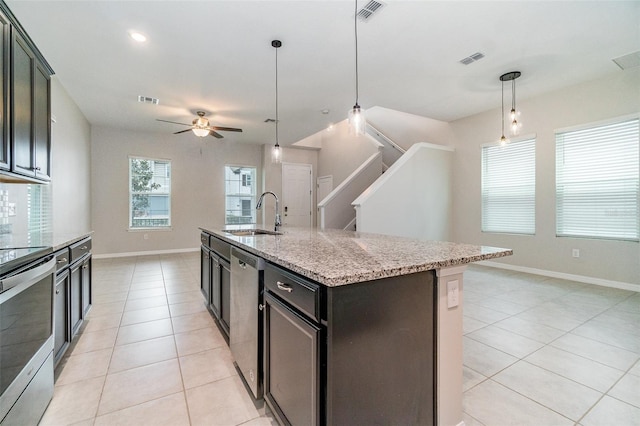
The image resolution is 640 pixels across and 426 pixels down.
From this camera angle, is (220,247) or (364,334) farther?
(220,247)

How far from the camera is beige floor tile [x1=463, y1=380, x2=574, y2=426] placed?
1.50m

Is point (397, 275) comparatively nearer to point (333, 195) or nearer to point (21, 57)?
point (21, 57)

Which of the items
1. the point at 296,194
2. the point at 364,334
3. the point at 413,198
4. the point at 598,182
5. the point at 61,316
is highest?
the point at 296,194

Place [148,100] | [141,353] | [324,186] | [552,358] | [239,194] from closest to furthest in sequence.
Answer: [552,358]
[141,353]
[148,100]
[239,194]
[324,186]

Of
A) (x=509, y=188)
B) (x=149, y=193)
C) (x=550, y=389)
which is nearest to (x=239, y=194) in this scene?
(x=149, y=193)

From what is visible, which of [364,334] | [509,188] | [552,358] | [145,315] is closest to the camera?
[364,334]

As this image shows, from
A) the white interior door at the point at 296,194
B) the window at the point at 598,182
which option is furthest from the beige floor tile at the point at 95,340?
the window at the point at 598,182

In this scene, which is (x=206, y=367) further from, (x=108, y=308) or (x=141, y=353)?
(x=108, y=308)

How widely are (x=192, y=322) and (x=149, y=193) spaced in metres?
4.99

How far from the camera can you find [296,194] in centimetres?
819

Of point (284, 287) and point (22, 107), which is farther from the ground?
point (22, 107)

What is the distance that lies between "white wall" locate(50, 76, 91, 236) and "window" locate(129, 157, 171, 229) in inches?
32.6

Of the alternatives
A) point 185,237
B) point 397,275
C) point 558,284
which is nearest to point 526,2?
point 397,275

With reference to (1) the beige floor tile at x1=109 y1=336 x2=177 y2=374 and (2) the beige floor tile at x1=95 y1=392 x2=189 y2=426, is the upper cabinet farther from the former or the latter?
(2) the beige floor tile at x1=95 y1=392 x2=189 y2=426
